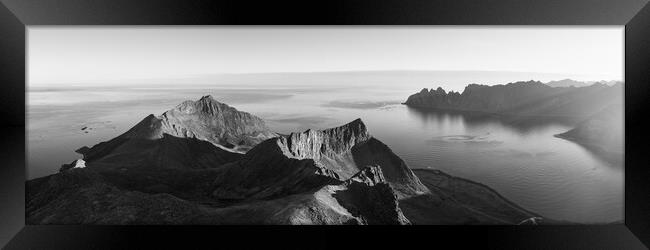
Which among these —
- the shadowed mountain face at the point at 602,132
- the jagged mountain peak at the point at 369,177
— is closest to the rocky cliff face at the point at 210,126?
the jagged mountain peak at the point at 369,177

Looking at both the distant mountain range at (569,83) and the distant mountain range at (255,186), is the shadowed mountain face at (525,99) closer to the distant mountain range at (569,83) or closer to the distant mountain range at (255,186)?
the distant mountain range at (569,83)

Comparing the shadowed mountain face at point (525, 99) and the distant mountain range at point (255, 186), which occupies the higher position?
the shadowed mountain face at point (525, 99)

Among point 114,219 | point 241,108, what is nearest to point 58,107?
point 114,219

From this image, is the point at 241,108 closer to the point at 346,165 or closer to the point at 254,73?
the point at 254,73

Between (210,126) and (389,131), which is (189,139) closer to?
(210,126)

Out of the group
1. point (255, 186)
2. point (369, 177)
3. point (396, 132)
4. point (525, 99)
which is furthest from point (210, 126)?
point (525, 99)

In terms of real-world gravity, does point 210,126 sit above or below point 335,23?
below

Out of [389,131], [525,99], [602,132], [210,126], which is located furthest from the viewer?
[210,126]
